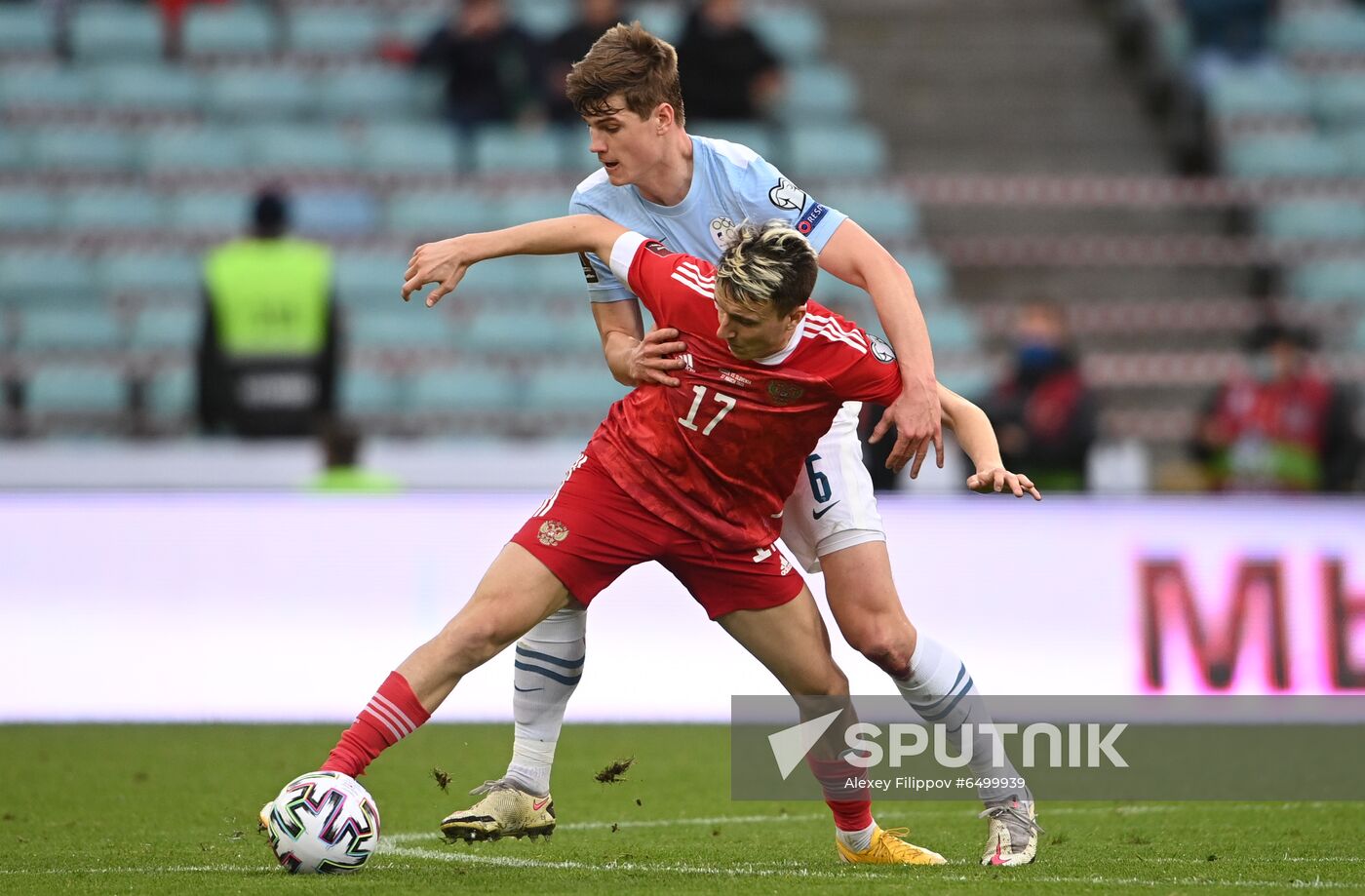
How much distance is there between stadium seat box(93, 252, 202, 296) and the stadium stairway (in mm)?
5372

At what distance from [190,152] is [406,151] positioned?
143 cm

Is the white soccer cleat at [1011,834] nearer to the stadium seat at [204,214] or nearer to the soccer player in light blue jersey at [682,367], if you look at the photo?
the soccer player in light blue jersey at [682,367]

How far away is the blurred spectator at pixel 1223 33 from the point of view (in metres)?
15.3

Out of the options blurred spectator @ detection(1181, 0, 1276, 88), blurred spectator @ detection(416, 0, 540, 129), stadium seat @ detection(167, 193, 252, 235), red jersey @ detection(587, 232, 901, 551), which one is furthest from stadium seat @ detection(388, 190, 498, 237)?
red jersey @ detection(587, 232, 901, 551)

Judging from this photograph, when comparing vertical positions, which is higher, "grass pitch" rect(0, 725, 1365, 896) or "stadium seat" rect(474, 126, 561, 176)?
"stadium seat" rect(474, 126, 561, 176)

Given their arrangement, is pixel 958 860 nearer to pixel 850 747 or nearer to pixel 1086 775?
pixel 850 747

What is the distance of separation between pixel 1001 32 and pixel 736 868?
12895 mm

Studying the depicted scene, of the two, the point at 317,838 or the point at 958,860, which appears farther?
the point at 958,860

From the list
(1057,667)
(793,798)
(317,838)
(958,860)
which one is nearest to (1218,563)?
(1057,667)

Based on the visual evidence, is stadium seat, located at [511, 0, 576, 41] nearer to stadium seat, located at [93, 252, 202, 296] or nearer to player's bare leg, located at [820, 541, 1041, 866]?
stadium seat, located at [93, 252, 202, 296]

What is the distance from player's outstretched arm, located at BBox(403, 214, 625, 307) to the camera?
5211 mm

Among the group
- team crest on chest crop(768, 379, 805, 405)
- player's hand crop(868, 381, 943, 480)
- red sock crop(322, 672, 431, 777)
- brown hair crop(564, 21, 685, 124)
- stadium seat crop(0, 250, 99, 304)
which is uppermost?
stadium seat crop(0, 250, 99, 304)

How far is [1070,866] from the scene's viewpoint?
17.4ft

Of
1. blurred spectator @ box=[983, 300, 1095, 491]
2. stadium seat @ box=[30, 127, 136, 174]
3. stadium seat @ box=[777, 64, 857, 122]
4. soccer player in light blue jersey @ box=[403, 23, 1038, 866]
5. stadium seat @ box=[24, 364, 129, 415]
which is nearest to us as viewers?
soccer player in light blue jersey @ box=[403, 23, 1038, 866]
